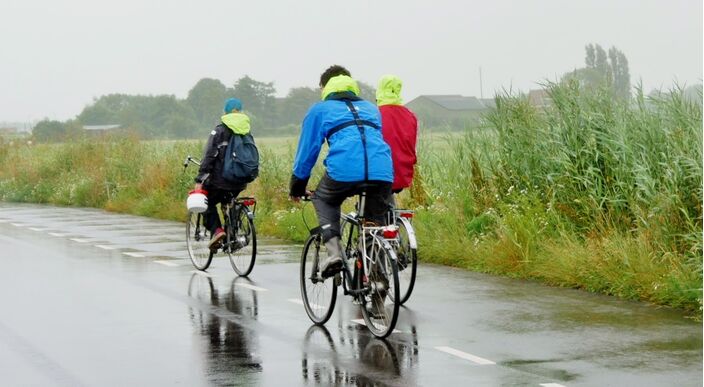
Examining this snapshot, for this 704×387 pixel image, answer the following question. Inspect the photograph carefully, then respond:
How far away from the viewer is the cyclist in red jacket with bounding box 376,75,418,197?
36.6 ft

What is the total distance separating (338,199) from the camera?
30.5 ft

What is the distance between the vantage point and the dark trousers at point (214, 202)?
13461 millimetres

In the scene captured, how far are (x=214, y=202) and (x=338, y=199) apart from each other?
4460 mm

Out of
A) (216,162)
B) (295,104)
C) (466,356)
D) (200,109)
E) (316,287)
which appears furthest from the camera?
(200,109)

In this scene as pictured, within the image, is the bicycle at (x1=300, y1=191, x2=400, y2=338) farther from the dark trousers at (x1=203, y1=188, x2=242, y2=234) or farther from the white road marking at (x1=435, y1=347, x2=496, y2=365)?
the dark trousers at (x1=203, y1=188, x2=242, y2=234)

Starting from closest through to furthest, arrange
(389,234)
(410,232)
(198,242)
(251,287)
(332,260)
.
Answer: (389,234), (332,260), (410,232), (251,287), (198,242)

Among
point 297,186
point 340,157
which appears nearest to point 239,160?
point 297,186

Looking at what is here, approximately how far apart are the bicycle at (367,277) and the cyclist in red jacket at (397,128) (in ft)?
4.96

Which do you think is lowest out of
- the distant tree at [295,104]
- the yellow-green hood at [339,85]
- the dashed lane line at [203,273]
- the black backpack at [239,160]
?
the dashed lane line at [203,273]

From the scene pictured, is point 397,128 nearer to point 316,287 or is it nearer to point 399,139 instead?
point 399,139

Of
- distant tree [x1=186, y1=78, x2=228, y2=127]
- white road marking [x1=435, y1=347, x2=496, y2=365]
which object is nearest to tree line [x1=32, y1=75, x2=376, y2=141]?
distant tree [x1=186, y1=78, x2=228, y2=127]

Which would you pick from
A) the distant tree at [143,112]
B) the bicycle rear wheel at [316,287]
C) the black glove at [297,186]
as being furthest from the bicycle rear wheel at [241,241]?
the distant tree at [143,112]

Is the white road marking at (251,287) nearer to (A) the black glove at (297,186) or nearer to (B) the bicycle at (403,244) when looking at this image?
(B) the bicycle at (403,244)

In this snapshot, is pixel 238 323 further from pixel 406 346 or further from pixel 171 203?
pixel 171 203
